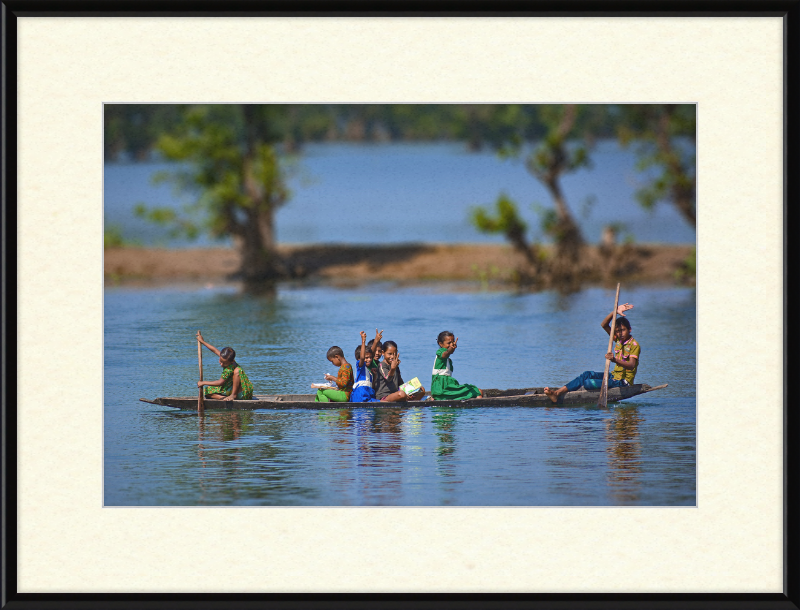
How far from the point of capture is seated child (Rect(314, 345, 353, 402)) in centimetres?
1507

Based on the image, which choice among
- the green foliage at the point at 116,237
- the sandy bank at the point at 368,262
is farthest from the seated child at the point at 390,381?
the green foliage at the point at 116,237

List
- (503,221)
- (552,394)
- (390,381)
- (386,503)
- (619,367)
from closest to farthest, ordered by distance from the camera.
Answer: (386,503) < (552,394) < (390,381) < (619,367) < (503,221)

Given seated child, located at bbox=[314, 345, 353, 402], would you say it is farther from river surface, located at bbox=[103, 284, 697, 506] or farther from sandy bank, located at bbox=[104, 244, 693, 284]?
sandy bank, located at bbox=[104, 244, 693, 284]

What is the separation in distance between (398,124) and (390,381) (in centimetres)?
1900

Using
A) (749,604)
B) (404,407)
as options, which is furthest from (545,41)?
(404,407)

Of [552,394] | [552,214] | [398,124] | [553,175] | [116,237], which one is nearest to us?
[552,394]

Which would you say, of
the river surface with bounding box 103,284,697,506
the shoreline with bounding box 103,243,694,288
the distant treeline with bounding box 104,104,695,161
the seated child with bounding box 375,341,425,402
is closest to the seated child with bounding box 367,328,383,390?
the seated child with bounding box 375,341,425,402

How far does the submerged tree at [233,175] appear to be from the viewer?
26.5 metres

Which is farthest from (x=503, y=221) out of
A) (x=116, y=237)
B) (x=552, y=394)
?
(x=552, y=394)

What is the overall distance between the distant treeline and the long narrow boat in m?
10.9

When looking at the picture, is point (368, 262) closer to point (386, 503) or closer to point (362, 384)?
point (362, 384)

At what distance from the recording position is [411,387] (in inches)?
604

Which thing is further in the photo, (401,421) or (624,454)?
(401,421)

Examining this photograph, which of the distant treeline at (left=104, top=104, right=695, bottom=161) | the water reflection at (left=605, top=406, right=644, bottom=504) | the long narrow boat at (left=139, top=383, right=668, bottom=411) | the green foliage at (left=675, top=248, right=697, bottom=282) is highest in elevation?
the distant treeline at (left=104, top=104, right=695, bottom=161)
